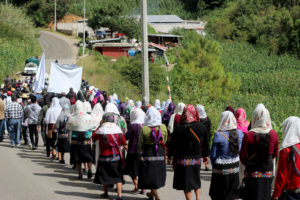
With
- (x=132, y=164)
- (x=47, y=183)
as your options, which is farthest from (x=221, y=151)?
(x=47, y=183)

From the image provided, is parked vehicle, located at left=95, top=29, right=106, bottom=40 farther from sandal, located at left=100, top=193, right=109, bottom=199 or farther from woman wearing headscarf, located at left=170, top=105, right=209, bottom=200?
woman wearing headscarf, located at left=170, top=105, right=209, bottom=200

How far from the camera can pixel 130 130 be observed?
1047 centimetres

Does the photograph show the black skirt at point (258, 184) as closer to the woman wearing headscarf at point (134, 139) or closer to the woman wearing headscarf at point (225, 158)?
the woman wearing headscarf at point (225, 158)

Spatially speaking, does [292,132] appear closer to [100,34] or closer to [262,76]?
[262,76]

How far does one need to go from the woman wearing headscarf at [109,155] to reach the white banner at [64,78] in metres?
11.4

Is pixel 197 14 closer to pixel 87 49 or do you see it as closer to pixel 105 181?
pixel 87 49

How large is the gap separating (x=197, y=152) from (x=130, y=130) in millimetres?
2054

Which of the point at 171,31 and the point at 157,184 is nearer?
the point at 157,184

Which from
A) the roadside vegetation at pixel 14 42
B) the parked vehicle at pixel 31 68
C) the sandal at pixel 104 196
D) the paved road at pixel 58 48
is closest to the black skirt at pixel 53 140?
the sandal at pixel 104 196

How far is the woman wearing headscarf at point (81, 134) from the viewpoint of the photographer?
39.4 ft

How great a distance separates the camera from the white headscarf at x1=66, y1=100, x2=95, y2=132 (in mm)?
12004

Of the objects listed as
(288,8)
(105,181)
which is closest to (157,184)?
(105,181)

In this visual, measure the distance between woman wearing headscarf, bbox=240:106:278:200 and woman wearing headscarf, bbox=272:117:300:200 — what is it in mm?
643

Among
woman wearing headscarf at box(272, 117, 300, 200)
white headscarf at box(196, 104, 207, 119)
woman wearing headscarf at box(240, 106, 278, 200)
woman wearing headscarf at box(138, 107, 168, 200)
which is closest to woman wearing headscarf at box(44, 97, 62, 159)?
white headscarf at box(196, 104, 207, 119)
